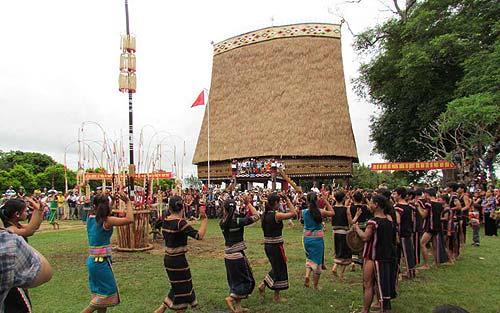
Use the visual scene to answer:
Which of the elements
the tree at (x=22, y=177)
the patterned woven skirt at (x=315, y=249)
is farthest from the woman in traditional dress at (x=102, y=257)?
the tree at (x=22, y=177)

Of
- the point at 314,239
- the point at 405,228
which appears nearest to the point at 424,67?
the point at 405,228

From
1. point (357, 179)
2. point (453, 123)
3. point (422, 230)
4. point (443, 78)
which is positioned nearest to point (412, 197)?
point (422, 230)

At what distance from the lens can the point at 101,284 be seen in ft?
15.7

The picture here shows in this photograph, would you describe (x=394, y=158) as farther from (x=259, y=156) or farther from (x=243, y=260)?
(x=243, y=260)

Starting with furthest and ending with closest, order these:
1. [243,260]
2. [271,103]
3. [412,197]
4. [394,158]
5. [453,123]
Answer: [271,103]
[394,158]
[453,123]
[412,197]
[243,260]

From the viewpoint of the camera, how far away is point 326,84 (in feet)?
83.1

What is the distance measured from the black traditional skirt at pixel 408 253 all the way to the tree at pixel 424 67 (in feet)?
29.7

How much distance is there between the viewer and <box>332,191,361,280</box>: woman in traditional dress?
730cm

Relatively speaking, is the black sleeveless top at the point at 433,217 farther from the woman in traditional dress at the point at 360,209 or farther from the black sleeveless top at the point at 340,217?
the black sleeveless top at the point at 340,217

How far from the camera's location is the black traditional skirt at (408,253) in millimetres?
7186

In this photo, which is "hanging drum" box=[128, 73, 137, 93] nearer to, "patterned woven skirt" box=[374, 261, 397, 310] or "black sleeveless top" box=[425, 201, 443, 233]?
"black sleeveless top" box=[425, 201, 443, 233]

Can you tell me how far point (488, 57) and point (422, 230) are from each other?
422 inches

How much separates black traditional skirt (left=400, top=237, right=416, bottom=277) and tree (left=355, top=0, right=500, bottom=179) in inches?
357

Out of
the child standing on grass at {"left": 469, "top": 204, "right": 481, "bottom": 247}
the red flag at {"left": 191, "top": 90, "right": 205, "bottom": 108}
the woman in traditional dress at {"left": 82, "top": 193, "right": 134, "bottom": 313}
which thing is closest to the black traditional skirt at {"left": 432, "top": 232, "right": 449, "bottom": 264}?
the child standing on grass at {"left": 469, "top": 204, "right": 481, "bottom": 247}
